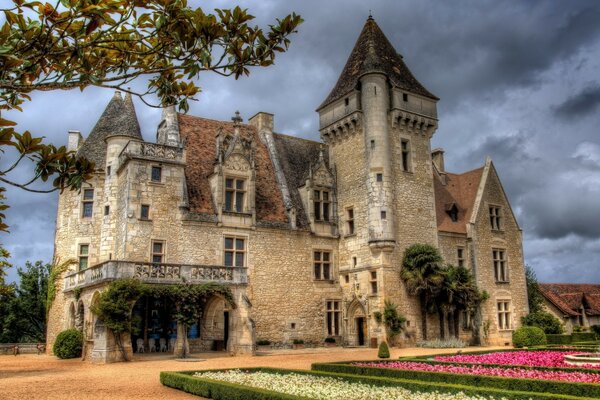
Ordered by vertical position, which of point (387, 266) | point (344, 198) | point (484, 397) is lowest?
point (484, 397)

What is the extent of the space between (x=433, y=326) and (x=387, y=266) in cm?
416

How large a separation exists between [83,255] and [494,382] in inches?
760

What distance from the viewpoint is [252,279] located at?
24844mm

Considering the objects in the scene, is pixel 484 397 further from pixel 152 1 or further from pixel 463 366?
pixel 152 1

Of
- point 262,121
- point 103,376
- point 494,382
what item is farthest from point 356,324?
point 494,382

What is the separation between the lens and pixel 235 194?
2531cm

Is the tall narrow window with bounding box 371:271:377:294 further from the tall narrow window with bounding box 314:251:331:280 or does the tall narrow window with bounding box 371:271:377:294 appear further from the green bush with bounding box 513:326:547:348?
the green bush with bounding box 513:326:547:348

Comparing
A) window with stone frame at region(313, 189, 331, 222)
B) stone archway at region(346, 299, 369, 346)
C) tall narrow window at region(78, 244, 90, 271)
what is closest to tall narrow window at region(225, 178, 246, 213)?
window with stone frame at region(313, 189, 331, 222)

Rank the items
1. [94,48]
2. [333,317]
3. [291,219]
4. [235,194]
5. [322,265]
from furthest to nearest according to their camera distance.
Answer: [322,265] → [333,317] → [291,219] → [235,194] → [94,48]

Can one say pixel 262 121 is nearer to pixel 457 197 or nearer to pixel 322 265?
pixel 322 265

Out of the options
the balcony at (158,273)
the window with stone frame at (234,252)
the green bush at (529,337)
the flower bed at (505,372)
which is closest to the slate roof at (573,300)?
the green bush at (529,337)

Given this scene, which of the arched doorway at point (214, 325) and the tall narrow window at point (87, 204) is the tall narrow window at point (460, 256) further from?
the tall narrow window at point (87, 204)

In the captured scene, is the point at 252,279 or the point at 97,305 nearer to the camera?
the point at 97,305

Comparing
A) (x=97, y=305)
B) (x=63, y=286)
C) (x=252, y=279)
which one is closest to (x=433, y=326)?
(x=252, y=279)
